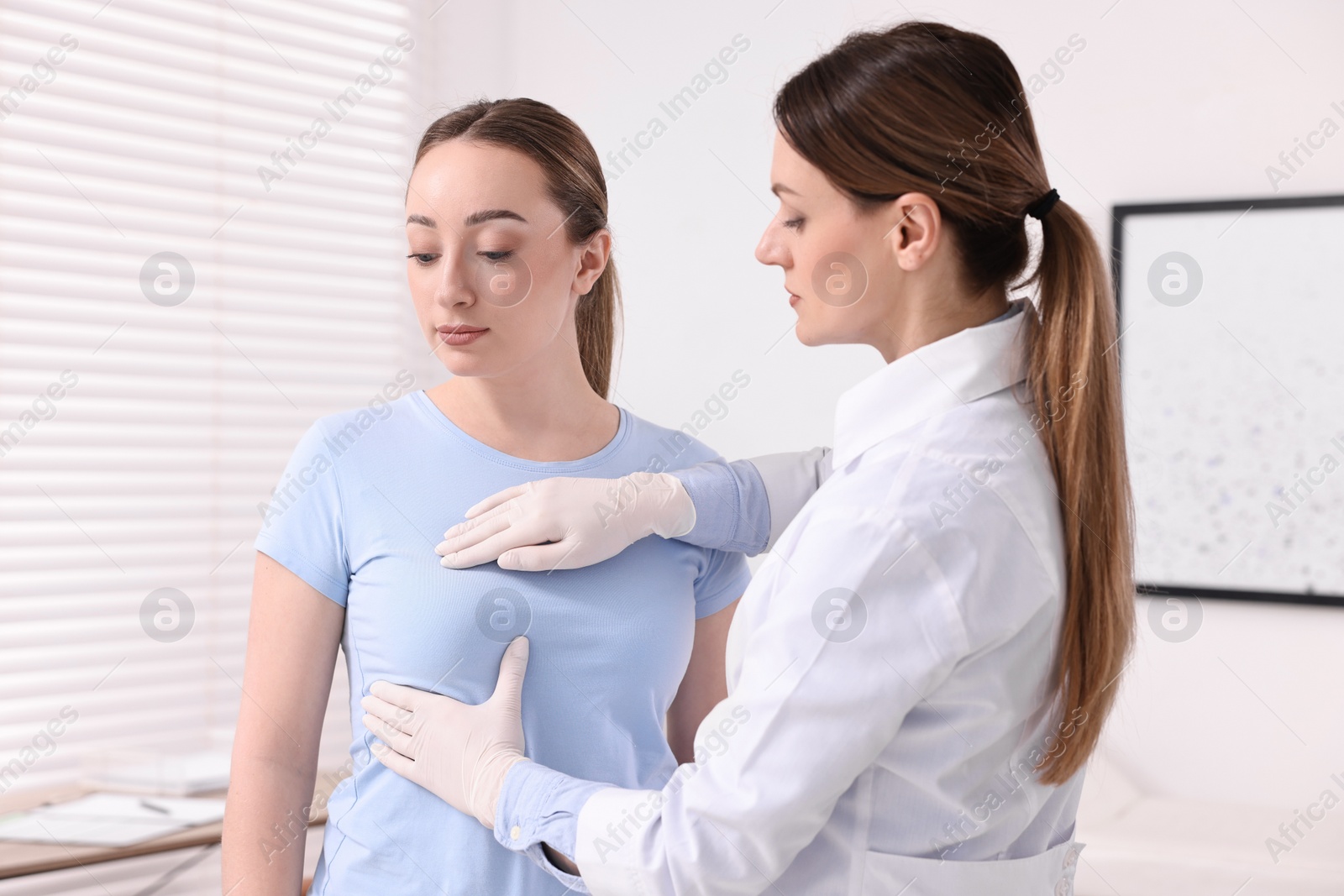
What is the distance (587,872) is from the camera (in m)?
0.89

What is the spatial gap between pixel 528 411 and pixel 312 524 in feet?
0.86

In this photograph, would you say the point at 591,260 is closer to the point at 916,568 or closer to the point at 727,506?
the point at 727,506

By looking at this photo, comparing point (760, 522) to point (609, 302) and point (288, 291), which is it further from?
point (288, 291)

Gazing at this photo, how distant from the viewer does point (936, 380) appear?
899mm

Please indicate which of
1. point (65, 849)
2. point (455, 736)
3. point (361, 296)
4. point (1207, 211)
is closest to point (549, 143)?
point (455, 736)

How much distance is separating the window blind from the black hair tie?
5.98 feet

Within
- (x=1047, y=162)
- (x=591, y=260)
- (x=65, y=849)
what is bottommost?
(x=65, y=849)

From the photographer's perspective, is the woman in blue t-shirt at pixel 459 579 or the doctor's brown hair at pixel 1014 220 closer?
the doctor's brown hair at pixel 1014 220

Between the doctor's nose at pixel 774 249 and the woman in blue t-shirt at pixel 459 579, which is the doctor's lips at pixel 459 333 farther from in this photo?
the doctor's nose at pixel 774 249

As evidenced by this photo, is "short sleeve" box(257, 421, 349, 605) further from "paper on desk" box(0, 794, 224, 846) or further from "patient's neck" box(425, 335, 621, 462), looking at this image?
"paper on desk" box(0, 794, 224, 846)

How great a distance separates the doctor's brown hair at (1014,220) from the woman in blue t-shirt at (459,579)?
0.36 meters

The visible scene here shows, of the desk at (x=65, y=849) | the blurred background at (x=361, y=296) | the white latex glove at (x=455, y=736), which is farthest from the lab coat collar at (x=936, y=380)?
the blurred background at (x=361, y=296)

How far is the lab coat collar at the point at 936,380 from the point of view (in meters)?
0.89

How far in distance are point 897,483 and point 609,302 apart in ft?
2.19
